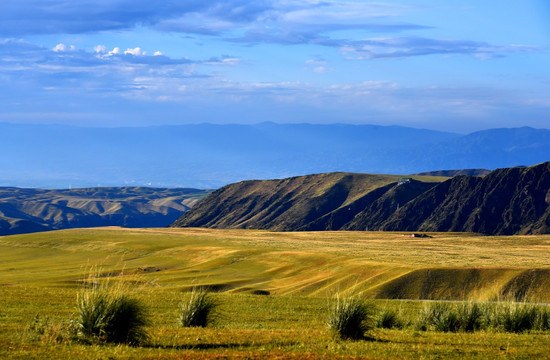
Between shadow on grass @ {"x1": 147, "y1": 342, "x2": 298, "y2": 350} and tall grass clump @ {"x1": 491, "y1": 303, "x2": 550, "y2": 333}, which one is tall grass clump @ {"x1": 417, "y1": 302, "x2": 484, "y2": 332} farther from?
shadow on grass @ {"x1": 147, "y1": 342, "x2": 298, "y2": 350}

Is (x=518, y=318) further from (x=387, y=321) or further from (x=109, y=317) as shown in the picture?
(x=109, y=317)

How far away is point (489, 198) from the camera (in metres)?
175

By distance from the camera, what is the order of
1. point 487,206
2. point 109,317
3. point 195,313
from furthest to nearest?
point 487,206 < point 195,313 < point 109,317

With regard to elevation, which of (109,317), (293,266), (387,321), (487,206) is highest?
(109,317)

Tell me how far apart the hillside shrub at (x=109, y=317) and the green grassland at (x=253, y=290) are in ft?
1.96

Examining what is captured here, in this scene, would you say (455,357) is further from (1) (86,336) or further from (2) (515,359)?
(1) (86,336)

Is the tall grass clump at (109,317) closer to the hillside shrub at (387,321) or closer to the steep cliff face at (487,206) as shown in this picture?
the hillside shrub at (387,321)

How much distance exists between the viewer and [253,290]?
181 feet

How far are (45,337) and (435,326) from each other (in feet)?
46.9

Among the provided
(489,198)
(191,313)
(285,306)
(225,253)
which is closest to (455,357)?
(191,313)

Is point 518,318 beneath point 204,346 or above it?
beneath

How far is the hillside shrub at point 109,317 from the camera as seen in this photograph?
58.5 feet

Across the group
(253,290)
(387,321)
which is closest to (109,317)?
(387,321)

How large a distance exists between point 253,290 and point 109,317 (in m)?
38.0
